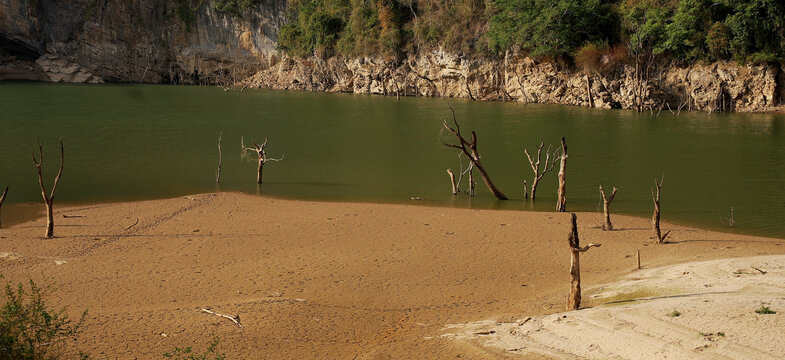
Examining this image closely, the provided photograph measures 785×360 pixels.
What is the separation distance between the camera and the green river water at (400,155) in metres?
18.0

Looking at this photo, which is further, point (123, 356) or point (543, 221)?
point (543, 221)

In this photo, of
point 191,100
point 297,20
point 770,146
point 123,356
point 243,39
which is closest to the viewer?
point 123,356

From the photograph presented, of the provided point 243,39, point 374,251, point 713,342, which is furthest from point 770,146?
point 243,39

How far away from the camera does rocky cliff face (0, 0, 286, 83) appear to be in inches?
2763

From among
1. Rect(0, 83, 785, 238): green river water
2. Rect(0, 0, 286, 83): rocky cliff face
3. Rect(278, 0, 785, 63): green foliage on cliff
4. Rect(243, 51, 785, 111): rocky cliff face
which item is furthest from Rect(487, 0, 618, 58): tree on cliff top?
Rect(0, 0, 286, 83): rocky cliff face

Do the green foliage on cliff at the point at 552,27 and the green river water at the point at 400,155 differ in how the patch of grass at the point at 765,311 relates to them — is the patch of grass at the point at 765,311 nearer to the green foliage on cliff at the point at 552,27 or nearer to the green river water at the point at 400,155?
the green river water at the point at 400,155

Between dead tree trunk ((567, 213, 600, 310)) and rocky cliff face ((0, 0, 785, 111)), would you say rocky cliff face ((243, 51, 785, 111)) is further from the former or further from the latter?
dead tree trunk ((567, 213, 600, 310))

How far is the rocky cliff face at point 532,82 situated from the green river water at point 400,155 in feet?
9.95

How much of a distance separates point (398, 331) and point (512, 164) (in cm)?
1483

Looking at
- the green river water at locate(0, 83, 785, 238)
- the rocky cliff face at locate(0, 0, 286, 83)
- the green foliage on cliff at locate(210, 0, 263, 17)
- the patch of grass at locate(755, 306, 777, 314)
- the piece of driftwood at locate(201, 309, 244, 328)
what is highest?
the green foliage on cliff at locate(210, 0, 263, 17)

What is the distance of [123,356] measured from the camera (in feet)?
24.8

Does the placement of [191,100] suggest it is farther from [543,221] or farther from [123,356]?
[123,356]

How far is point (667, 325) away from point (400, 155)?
17.8m

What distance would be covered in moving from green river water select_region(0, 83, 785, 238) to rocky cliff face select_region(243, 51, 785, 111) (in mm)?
3034
